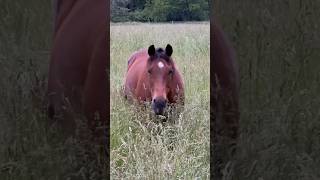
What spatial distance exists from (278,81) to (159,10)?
26.4 inches

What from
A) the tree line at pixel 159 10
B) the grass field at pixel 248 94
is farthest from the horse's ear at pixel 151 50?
the grass field at pixel 248 94

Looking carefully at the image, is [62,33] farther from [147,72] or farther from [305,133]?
[147,72]

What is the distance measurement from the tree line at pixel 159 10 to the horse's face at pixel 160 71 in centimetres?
102

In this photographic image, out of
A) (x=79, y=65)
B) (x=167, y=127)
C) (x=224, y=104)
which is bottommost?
(x=167, y=127)

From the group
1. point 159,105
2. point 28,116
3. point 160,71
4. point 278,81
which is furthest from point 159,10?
point 160,71

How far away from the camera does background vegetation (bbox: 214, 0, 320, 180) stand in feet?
6.23

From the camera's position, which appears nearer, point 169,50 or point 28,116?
point 28,116

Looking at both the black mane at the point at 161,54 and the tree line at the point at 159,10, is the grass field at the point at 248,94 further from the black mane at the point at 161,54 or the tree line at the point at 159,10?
the black mane at the point at 161,54

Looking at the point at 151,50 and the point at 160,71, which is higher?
the point at 151,50

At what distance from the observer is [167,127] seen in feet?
7.84

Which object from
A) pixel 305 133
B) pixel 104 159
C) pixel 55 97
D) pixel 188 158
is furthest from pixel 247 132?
pixel 55 97

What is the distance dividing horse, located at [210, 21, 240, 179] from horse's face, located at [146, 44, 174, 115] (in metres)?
1.48

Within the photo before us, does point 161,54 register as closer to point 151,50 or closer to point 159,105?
point 151,50

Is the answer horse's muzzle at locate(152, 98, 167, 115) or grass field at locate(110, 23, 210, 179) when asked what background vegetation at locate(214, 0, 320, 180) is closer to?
grass field at locate(110, 23, 210, 179)
